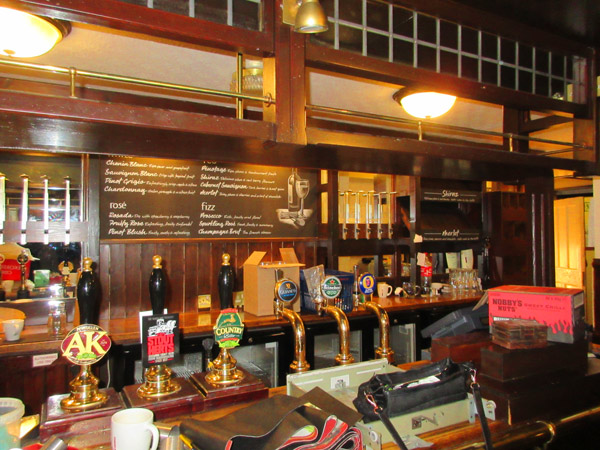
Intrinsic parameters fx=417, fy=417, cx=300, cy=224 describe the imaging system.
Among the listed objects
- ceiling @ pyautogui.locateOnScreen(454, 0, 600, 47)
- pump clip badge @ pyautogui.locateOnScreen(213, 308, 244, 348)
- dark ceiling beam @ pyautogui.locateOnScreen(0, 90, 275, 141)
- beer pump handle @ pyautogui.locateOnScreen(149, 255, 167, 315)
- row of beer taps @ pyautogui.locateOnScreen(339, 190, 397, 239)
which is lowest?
pump clip badge @ pyautogui.locateOnScreen(213, 308, 244, 348)

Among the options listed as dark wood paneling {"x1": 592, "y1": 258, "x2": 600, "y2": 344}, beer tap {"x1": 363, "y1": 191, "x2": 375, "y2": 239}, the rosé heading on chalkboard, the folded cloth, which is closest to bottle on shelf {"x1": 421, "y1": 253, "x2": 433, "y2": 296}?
beer tap {"x1": 363, "y1": 191, "x2": 375, "y2": 239}

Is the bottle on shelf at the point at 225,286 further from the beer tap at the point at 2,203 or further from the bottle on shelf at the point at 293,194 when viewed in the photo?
the beer tap at the point at 2,203

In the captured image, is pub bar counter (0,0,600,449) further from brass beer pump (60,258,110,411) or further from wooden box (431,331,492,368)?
brass beer pump (60,258,110,411)

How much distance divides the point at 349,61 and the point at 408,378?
1124mm

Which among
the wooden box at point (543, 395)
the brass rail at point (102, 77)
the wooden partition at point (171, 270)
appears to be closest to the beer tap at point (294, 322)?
the wooden box at point (543, 395)

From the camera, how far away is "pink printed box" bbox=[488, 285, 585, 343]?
172cm

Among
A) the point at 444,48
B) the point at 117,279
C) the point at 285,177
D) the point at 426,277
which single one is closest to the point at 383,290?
the point at 426,277

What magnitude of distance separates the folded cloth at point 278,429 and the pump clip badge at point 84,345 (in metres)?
0.46

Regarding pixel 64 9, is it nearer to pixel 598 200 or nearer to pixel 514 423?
pixel 514 423

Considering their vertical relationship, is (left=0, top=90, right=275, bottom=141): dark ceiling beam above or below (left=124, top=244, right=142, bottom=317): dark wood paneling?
above

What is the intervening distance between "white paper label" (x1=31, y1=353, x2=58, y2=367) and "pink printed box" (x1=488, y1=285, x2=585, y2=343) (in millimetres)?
2437

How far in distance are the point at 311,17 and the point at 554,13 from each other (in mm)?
1258

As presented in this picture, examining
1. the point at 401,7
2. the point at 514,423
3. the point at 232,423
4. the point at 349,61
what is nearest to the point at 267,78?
the point at 349,61

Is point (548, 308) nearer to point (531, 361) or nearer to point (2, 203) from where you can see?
point (531, 361)
